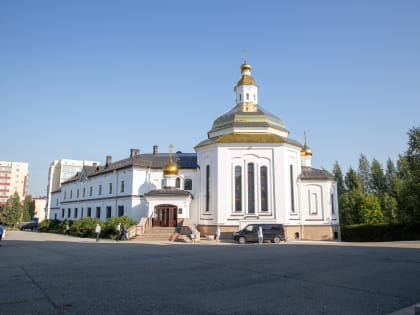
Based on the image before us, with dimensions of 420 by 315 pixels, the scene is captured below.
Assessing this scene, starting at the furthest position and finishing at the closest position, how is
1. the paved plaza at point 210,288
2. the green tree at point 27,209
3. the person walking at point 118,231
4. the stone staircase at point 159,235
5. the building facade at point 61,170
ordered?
the green tree at point 27,209, the building facade at point 61,170, the person walking at point 118,231, the stone staircase at point 159,235, the paved plaza at point 210,288

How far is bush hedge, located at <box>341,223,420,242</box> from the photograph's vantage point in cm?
3384

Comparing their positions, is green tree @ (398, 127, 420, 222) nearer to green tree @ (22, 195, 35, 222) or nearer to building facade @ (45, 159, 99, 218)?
building facade @ (45, 159, 99, 218)

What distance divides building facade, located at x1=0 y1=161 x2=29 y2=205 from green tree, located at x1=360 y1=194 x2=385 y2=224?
103m

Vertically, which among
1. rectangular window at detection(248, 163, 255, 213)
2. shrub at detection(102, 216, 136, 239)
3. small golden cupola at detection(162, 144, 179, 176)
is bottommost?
shrub at detection(102, 216, 136, 239)

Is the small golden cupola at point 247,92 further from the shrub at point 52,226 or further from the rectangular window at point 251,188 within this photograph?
the shrub at point 52,226

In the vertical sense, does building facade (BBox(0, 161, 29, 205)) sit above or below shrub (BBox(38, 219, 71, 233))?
above

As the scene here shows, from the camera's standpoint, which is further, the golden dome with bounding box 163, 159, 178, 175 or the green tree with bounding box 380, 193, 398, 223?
the green tree with bounding box 380, 193, 398, 223

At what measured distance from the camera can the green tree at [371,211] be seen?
48.8 metres

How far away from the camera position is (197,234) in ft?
91.7

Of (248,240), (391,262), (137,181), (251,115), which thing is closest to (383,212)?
(251,115)

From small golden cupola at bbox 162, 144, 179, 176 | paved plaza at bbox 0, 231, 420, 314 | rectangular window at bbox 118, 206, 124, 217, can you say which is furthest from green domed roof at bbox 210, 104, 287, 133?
paved plaza at bbox 0, 231, 420, 314

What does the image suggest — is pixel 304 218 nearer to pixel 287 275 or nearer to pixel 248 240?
pixel 248 240

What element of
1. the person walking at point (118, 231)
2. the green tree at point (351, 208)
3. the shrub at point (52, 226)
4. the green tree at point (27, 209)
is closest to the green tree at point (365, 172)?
the green tree at point (351, 208)

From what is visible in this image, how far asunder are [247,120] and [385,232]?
18.7 m
